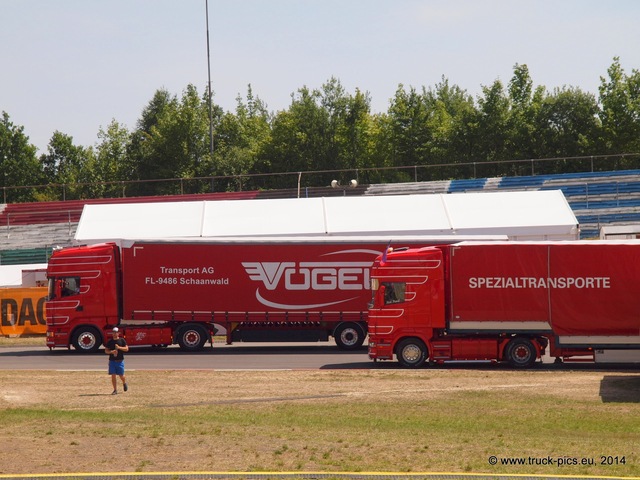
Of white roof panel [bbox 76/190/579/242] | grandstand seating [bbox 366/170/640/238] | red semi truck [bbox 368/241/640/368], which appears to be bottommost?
red semi truck [bbox 368/241/640/368]

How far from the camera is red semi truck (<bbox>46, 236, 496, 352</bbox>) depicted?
114 feet

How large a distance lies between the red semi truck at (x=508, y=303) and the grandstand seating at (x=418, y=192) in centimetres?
3260

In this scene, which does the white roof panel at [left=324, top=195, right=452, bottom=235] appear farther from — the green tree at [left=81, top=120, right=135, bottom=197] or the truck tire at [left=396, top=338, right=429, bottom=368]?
the green tree at [left=81, top=120, right=135, bottom=197]

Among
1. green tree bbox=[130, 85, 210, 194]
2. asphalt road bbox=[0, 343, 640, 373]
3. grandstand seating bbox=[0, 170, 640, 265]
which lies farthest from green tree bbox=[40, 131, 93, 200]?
asphalt road bbox=[0, 343, 640, 373]

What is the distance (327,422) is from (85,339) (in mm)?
18751

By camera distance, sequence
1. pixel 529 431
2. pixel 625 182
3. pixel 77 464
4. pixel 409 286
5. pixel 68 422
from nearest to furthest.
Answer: pixel 77 464, pixel 529 431, pixel 68 422, pixel 409 286, pixel 625 182

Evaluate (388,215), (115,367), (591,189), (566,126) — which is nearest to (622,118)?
(566,126)

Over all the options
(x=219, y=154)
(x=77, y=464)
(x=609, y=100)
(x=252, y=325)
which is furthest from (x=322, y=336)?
(x=219, y=154)

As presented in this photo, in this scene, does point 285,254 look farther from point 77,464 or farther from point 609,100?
point 609,100

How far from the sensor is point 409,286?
2853cm

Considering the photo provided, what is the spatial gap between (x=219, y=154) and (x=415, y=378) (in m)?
67.4

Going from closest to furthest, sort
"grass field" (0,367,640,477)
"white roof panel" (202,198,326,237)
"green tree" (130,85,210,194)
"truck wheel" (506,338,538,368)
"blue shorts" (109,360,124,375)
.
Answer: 1. "grass field" (0,367,640,477)
2. "blue shorts" (109,360,124,375)
3. "truck wheel" (506,338,538,368)
4. "white roof panel" (202,198,326,237)
5. "green tree" (130,85,210,194)

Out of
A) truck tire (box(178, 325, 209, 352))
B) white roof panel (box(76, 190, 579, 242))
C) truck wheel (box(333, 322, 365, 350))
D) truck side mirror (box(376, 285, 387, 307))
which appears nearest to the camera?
truck side mirror (box(376, 285, 387, 307))

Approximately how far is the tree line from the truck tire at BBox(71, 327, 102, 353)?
2989cm
